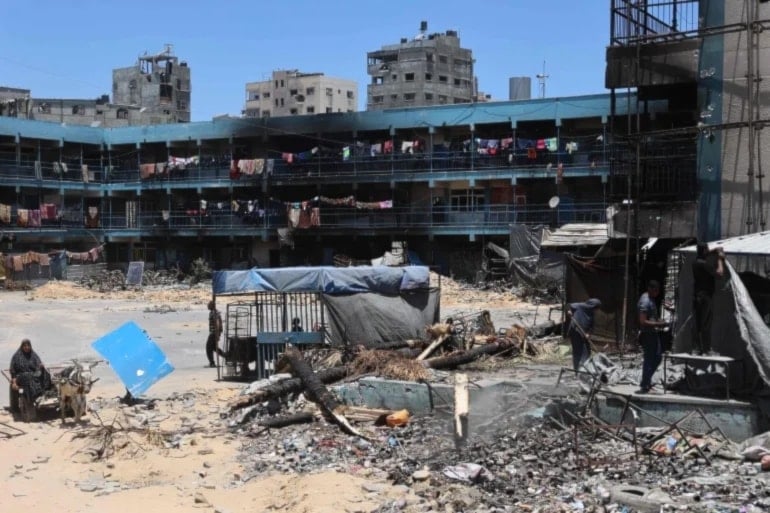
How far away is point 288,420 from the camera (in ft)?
45.4

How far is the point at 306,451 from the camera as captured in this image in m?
12.5

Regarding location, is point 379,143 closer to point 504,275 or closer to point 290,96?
point 504,275

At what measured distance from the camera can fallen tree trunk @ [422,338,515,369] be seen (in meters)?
16.8

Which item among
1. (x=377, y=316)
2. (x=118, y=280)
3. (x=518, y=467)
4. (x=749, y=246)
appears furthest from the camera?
(x=118, y=280)

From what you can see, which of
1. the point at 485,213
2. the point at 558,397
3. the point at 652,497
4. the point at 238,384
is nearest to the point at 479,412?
the point at 558,397

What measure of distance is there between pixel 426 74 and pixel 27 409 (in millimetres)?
79774

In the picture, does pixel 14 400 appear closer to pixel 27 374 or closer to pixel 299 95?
pixel 27 374

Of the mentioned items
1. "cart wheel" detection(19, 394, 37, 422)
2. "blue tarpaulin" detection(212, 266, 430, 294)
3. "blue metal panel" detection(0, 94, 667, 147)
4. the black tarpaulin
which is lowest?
"cart wheel" detection(19, 394, 37, 422)

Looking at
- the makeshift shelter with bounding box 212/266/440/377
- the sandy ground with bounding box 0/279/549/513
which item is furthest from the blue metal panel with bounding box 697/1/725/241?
the sandy ground with bounding box 0/279/549/513

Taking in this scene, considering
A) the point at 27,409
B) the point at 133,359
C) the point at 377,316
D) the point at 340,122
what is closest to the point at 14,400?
the point at 27,409

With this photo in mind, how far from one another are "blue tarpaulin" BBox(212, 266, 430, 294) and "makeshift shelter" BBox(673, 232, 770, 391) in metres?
6.65

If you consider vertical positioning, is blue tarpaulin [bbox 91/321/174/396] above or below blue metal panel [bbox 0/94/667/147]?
below

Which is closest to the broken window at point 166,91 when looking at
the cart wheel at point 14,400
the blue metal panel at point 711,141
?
the blue metal panel at point 711,141

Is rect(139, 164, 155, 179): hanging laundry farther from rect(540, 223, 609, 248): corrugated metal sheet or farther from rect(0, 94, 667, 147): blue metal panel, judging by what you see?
rect(540, 223, 609, 248): corrugated metal sheet
